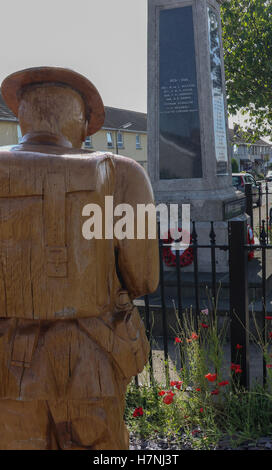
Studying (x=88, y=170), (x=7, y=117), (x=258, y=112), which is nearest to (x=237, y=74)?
(x=258, y=112)

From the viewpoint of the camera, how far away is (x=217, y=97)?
272 inches

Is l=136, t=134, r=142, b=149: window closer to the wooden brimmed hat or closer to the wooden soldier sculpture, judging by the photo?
the wooden brimmed hat

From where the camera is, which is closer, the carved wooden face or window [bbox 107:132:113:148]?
the carved wooden face

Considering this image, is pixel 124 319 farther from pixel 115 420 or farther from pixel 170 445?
pixel 170 445

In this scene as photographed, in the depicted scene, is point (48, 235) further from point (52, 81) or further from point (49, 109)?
point (52, 81)

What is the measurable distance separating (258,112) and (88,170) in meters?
13.9

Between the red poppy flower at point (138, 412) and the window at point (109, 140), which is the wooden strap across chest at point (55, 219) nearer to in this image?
the red poppy flower at point (138, 412)

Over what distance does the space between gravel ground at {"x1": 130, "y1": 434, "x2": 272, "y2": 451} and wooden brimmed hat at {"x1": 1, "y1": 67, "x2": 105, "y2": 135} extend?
215 centimetres

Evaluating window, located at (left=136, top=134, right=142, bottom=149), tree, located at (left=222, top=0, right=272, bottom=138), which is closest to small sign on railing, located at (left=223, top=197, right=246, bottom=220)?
tree, located at (left=222, top=0, right=272, bottom=138)

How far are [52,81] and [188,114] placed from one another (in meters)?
5.06

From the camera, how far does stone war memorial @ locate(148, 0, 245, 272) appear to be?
655 cm

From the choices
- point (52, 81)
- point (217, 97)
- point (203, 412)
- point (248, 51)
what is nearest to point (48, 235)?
point (52, 81)
